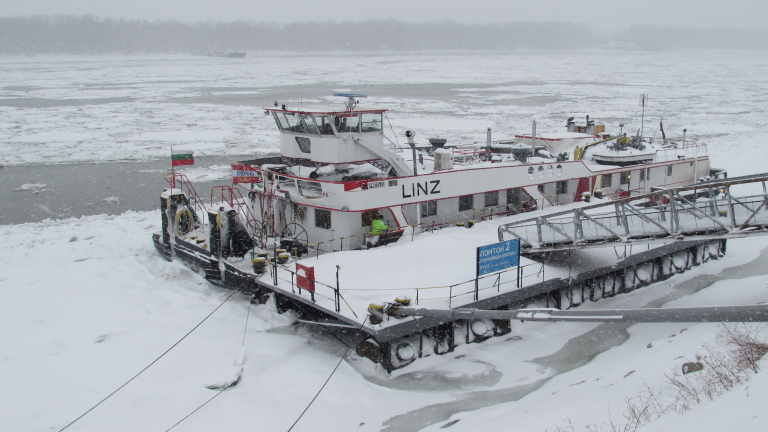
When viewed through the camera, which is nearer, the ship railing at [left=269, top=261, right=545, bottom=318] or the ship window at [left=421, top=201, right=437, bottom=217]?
the ship railing at [left=269, top=261, right=545, bottom=318]

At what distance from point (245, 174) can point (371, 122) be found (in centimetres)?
396

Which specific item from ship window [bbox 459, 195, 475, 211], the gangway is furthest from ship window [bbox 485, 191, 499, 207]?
the gangway

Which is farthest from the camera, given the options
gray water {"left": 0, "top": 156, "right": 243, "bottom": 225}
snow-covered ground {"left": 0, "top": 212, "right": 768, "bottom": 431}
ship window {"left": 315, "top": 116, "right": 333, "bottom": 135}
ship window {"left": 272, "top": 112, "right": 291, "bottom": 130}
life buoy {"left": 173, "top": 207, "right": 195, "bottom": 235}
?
gray water {"left": 0, "top": 156, "right": 243, "bottom": 225}

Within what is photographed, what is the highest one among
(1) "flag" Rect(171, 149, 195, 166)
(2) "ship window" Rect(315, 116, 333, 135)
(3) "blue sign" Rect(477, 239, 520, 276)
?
(2) "ship window" Rect(315, 116, 333, 135)

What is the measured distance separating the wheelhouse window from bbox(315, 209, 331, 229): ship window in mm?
2487

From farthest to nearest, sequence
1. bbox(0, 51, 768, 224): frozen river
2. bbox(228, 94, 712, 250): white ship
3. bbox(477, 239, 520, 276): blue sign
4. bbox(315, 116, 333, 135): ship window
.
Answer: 1. bbox(0, 51, 768, 224): frozen river
2. bbox(315, 116, 333, 135): ship window
3. bbox(228, 94, 712, 250): white ship
4. bbox(477, 239, 520, 276): blue sign

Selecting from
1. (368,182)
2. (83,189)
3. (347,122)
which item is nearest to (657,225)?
(368,182)

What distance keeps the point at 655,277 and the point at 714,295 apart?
2.00 metres

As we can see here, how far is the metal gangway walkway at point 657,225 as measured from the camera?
13.6 meters

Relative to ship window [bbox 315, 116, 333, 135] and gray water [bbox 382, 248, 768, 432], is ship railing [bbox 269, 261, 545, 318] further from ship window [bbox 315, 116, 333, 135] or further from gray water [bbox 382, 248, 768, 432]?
ship window [bbox 315, 116, 333, 135]

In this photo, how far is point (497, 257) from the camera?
44.5 feet

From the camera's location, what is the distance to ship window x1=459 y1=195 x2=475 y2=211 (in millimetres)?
19281

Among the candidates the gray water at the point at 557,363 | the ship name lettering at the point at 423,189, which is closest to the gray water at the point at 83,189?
the ship name lettering at the point at 423,189

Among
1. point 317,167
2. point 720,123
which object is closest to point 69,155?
point 317,167
